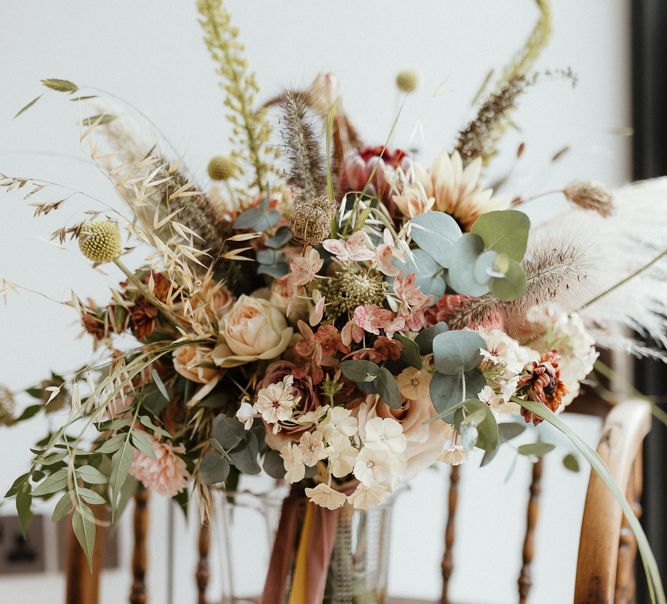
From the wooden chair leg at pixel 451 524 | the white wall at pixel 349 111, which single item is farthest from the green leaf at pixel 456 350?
the wooden chair leg at pixel 451 524

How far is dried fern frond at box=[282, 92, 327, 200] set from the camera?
0.61 m

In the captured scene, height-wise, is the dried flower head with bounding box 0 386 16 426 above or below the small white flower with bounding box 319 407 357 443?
below

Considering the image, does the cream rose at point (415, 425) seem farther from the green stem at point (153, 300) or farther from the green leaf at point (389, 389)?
the green stem at point (153, 300)

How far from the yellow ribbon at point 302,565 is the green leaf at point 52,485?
0.74 ft

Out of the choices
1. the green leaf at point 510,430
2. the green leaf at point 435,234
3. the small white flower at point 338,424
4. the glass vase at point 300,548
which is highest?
the green leaf at point 435,234

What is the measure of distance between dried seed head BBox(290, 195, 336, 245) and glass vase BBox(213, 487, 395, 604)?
0.84 feet

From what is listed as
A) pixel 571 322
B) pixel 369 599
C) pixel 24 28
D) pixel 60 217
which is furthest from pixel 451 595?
pixel 24 28

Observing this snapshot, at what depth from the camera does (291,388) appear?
0.58m

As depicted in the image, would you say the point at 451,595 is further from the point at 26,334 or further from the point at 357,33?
the point at 357,33

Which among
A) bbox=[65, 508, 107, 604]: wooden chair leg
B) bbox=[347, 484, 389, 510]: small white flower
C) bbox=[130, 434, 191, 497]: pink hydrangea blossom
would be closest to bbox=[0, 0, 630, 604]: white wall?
bbox=[65, 508, 107, 604]: wooden chair leg

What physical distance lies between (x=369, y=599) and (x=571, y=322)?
1.10ft

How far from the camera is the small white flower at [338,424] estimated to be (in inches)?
22.1

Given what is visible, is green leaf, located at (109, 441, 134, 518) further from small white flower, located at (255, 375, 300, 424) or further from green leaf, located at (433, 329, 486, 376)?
green leaf, located at (433, 329, 486, 376)

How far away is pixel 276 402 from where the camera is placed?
0.57 meters
